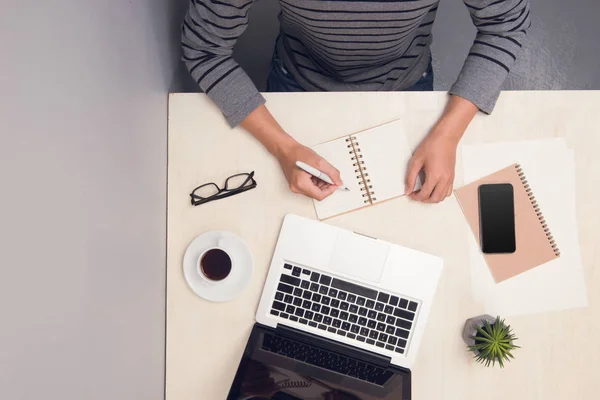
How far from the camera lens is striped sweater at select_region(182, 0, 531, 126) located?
846 millimetres

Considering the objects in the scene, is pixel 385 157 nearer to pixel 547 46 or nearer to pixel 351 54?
pixel 351 54

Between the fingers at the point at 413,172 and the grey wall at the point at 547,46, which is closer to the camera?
the fingers at the point at 413,172

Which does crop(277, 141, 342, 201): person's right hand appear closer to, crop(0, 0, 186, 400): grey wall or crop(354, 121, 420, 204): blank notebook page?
crop(354, 121, 420, 204): blank notebook page

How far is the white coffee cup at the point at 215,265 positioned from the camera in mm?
885

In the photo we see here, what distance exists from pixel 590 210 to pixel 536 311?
0.20 meters

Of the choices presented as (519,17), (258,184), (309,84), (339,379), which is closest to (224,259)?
(258,184)

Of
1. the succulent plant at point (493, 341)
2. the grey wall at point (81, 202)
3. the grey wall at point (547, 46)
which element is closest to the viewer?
the grey wall at point (81, 202)

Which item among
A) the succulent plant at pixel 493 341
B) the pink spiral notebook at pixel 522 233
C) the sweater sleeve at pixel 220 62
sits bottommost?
the succulent plant at pixel 493 341

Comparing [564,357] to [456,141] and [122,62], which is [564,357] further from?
[122,62]

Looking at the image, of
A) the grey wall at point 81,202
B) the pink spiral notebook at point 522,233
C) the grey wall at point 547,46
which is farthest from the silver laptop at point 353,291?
the grey wall at point 547,46

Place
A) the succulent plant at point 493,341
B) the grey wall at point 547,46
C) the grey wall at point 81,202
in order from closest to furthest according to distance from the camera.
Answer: the grey wall at point 81,202, the succulent plant at point 493,341, the grey wall at point 547,46

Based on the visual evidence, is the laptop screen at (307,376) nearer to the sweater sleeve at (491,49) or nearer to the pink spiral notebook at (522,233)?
the pink spiral notebook at (522,233)

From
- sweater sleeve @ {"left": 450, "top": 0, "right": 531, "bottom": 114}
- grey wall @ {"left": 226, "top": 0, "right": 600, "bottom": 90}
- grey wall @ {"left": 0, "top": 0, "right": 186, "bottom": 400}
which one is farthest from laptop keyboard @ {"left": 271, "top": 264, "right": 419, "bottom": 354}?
grey wall @ {"left": 226, "top": 0, "right": 600, "bottom": 90}

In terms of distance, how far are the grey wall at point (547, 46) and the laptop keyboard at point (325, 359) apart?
1.03m
